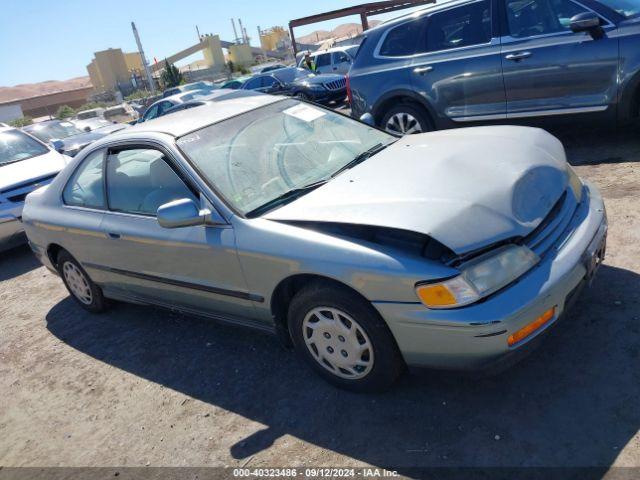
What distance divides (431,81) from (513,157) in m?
3.53

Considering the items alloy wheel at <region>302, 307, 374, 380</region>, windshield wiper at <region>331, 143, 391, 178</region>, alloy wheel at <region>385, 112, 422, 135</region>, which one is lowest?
alloy wheel at <region>302, 307, 374, 380</region>

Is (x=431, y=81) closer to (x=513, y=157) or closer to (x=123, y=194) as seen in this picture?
(x=513, y=157)

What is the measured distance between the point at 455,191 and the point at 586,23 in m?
3.58

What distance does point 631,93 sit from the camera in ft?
17.1

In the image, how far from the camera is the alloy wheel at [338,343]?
271cm

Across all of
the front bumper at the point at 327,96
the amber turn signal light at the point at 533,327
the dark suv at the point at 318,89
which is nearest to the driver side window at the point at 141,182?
the amber turn signal light at the point at 533,327

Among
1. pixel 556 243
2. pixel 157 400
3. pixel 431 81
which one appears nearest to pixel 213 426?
pixel 157 400

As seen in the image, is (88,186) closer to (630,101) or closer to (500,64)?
(500,64)

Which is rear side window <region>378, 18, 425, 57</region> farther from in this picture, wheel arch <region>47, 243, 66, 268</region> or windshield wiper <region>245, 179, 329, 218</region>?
wheel arch <region>47, 243, 66, 268</region>

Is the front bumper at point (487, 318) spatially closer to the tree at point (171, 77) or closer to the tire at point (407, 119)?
the tire at point (407, 119)

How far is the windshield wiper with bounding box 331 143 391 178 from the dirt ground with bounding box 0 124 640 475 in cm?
123

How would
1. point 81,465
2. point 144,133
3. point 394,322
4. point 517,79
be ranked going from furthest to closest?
point 517,79, point 144,133, point 81,465, point 394,322

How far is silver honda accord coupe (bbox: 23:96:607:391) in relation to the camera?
242cm

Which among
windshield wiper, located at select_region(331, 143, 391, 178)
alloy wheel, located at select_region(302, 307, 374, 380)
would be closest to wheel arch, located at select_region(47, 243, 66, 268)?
windshield wiper, located at select_region(331, 143, 391, 178)
